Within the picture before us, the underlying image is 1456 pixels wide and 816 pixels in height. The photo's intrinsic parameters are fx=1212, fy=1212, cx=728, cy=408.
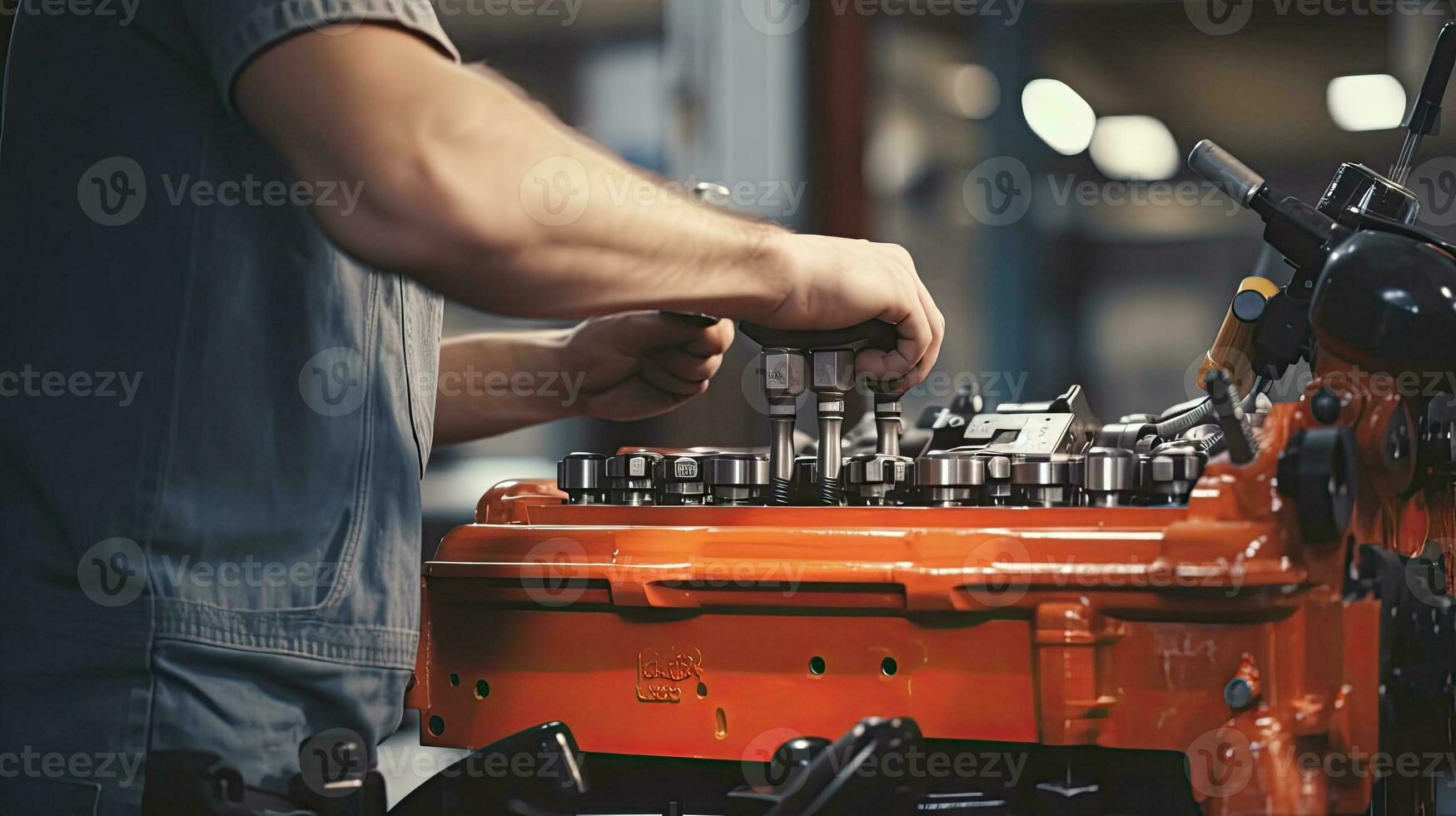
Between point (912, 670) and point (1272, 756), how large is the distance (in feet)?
0.70

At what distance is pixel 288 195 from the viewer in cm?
79

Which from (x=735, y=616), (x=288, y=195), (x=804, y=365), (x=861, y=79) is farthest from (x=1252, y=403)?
(x=861, y=79)

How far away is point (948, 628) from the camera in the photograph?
0.77 meters

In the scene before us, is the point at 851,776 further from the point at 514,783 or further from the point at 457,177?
the point at 457,177

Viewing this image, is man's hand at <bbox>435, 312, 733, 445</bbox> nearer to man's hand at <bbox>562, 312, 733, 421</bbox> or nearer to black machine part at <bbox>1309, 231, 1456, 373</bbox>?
man's hand at <bbox>562, 312, 733, 421</bbox>

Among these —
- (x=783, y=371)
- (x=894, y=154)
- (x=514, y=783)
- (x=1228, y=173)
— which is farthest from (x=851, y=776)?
(x=894, y=154)

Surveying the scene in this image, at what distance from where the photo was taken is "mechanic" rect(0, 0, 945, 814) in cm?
68

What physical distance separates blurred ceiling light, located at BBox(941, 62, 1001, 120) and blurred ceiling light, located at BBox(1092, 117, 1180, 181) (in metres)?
0.32

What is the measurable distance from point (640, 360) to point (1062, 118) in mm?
2753

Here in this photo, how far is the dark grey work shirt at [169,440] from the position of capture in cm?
74

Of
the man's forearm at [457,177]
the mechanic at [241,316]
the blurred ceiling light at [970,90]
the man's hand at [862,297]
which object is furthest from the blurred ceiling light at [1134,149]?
the man's forearm at [457,177]

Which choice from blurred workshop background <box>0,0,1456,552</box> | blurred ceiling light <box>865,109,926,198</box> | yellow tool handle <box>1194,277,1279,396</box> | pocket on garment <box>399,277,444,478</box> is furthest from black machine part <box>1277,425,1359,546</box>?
blurred ceiling light <box>865,109,926,198</box>

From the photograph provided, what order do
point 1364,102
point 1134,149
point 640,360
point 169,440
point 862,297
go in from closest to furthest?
point 169,440 → point 862,297 → point 640,360 → point 1364,102 → point 1134,149

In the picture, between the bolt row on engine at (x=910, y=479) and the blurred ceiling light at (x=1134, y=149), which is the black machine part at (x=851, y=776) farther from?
the blurred ceiling light at (x=1134, y=149)
